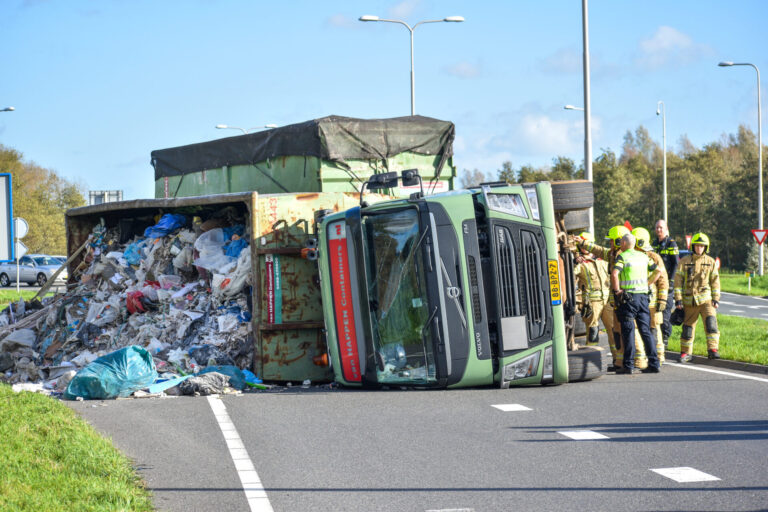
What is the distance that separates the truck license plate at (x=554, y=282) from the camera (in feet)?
34.4

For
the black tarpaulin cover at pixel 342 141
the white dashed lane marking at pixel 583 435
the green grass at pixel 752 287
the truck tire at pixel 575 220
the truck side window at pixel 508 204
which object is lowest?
the green grass at pixel 752 287

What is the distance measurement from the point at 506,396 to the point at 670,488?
4.10 metres

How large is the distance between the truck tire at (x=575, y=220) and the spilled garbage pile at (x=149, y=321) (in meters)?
4.34

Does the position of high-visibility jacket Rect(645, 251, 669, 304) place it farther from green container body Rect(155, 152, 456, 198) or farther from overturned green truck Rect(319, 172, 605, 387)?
green container body Rect(155, 152, 456, 198)

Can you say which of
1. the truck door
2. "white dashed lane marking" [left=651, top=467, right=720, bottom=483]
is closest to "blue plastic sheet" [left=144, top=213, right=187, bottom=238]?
the truck door

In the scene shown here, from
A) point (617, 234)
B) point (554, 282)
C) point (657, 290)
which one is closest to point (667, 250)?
point (657, 290)

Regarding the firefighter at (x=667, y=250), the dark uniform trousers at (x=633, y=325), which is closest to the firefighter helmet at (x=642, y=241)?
the dark uniform trousers at (x=633, y=325)

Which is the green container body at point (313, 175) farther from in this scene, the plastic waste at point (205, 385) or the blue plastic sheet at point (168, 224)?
the plastic waste at point (205, 385)

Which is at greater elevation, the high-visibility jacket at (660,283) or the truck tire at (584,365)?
the high-visibility jacket at (660,283)

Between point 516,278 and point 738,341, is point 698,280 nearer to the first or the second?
point 738,341

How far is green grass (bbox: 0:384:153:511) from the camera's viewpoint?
563 cm

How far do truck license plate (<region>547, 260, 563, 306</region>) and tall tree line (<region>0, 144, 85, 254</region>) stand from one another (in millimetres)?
48032

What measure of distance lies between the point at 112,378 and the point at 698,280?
8.41 m

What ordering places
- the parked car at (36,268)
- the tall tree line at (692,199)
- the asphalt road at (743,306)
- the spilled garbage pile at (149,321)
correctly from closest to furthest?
the spilled garbage pile at (149,321), the asphalt road at (743,306), the parked car at (36,268), the tall tree line at (692,199)
